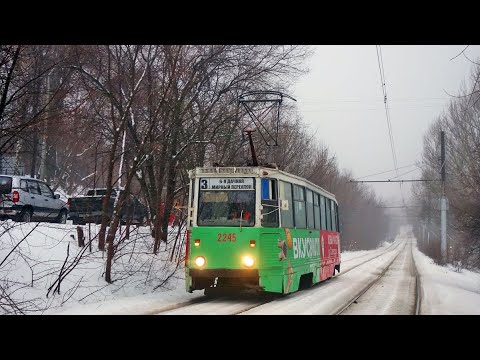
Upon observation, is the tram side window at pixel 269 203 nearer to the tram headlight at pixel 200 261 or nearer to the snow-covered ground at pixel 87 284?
the tram headlight at pixel 200 261

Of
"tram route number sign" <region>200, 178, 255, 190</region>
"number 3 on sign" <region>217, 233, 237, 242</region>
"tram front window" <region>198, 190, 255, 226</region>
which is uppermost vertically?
"tram route number sign" <region>200, 178, 255, 190</region>

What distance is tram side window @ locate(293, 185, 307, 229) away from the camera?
580 inches

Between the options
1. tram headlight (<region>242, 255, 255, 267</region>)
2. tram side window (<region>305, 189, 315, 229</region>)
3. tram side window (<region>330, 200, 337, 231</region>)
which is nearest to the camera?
tram headlight (<region>242, 255, 255, 267</region>)

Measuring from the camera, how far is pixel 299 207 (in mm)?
15164

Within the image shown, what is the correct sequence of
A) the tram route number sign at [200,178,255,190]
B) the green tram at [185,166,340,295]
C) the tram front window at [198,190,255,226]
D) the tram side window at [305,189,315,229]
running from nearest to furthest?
the green tram at [185,166,340,295] → the tram front window at [198,190,255,226] → the tram route number sign at [200,178,255,190] → the tram side window at [305,189,315,229]

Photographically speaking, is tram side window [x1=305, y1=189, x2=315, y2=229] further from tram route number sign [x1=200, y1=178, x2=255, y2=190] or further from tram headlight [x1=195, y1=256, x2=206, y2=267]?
tram headlight [x1=195, y1=256, x2=206, y2=267]

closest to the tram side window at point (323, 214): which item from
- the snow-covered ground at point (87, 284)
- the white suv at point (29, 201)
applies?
the snow-covered ground at point (87, 284)

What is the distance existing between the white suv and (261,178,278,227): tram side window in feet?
27.8

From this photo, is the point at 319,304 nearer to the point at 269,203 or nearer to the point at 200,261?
the point at 269,203

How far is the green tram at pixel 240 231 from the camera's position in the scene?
12477mm

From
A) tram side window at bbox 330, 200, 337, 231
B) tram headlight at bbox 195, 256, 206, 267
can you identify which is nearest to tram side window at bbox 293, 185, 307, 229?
tram headlight at bbox 195, 256, 206, 267

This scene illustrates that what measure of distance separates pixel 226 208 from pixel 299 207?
2.83 metres
